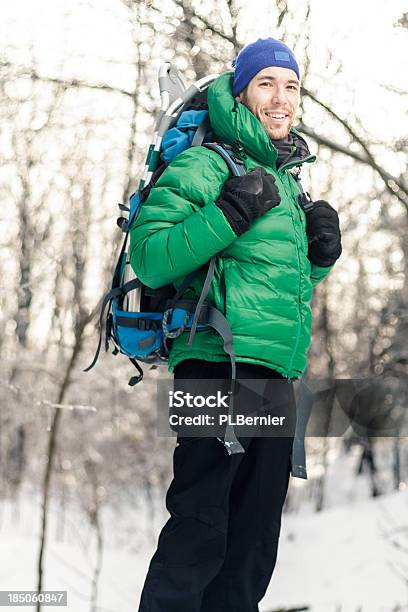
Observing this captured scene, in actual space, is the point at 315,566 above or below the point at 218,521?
below

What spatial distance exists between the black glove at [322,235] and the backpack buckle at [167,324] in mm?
531

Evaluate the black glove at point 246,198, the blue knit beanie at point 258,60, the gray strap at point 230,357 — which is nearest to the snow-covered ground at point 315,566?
the gray strap at point 230,357

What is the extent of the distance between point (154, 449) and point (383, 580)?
634cm

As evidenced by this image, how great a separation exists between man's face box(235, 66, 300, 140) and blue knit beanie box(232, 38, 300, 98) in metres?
0.02

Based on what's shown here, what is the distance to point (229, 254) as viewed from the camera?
2225 mm

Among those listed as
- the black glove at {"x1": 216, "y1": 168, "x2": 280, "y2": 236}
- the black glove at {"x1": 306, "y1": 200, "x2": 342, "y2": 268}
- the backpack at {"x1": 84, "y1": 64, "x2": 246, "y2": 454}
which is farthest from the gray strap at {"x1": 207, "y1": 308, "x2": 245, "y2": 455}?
the black glove at {"x1": 306, "y1": 200, "x2": 342, "y2": 268}

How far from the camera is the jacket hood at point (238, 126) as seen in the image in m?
2.27

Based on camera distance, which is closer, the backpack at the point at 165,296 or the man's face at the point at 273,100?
the backpack at the point at 165,296

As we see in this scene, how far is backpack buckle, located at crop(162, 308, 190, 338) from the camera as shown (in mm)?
2203

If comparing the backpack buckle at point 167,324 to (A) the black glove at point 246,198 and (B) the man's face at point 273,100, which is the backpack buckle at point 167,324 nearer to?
(A) the black glove at point 246,198

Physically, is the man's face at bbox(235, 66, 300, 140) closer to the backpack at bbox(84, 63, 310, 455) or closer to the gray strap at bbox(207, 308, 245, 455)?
the backpack at bbox(84, 63, 310, 455)

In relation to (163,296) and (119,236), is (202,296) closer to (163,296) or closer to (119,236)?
(163,296)

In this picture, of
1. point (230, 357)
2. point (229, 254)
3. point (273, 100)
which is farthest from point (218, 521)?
point (273, 100)

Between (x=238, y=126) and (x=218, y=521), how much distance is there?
1.13 meters
